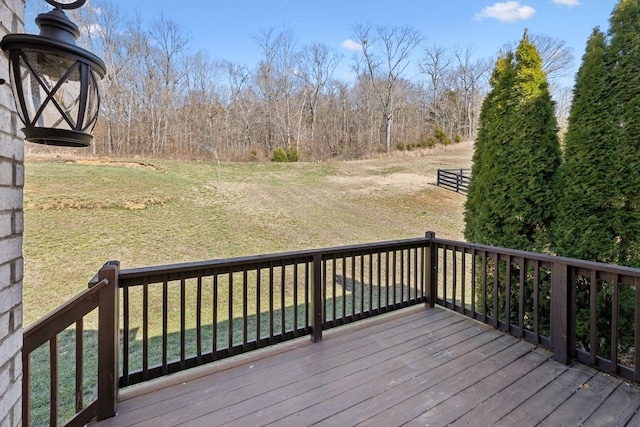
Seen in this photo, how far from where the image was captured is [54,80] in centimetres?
127

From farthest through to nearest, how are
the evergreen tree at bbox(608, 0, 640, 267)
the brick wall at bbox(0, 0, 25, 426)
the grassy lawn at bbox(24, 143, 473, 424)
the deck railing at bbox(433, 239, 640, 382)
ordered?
the grassy lawn at bbox(24, 143, 473, 424) < the evergreen tree at bbox(608, 0, 640, 267) < the deck railing at bbox(433, 239, 640, 382) < the brick wall at bbox(0, 0, 25, 426)

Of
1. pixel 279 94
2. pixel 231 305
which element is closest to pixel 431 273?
pixel 231 305

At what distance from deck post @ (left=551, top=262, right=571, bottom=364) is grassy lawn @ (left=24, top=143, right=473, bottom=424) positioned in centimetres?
330

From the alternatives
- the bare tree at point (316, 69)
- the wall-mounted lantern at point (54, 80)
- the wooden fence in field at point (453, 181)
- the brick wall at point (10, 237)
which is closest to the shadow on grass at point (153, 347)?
the brick wall at point (10, 237)

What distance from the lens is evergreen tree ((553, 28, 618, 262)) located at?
286 centimetres

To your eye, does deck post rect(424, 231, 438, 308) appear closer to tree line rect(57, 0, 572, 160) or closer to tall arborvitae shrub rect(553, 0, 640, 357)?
tall arborvitae shrub rect(553, 0, 640, 357)

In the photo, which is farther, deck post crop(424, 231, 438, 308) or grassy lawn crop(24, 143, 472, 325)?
grassy lawn crop(24, 143, 472, 325)

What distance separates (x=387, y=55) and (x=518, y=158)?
87.2 feet

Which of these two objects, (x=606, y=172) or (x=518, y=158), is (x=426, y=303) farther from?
(x=606, y=172)

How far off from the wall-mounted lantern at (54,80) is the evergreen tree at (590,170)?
376 centimetres

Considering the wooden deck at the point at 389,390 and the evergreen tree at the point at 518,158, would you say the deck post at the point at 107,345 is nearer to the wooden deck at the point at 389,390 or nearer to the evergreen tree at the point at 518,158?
the wooden deck at the point at 389,390

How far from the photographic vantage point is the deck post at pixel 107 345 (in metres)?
1.92

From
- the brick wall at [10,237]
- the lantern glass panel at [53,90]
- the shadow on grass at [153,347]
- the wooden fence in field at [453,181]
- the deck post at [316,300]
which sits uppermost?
the wooden fence in field at [453,181]

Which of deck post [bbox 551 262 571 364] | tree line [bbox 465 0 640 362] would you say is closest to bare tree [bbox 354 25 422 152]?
tree line [bbox 465 0 640 362]
